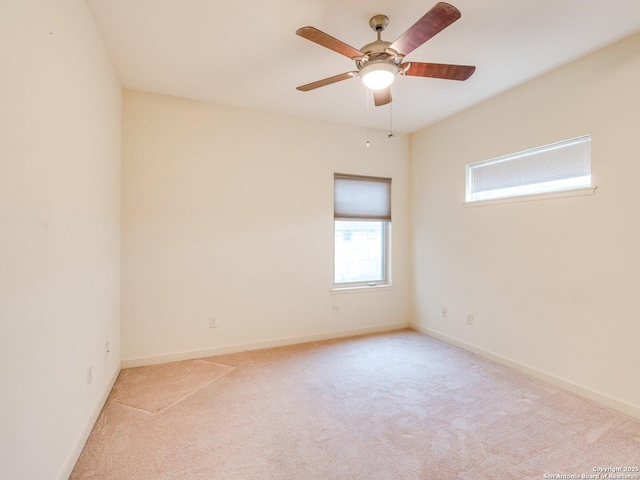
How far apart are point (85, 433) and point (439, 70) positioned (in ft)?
10.8

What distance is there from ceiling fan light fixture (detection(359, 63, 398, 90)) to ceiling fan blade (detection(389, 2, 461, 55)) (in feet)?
0.39

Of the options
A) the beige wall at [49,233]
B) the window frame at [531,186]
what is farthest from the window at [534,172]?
the beige wall at [49,233]

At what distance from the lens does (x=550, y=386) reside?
2754 mm

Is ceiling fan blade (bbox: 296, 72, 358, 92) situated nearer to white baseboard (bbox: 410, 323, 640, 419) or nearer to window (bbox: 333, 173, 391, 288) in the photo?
window (bbox: 333, 173, 391, 288)

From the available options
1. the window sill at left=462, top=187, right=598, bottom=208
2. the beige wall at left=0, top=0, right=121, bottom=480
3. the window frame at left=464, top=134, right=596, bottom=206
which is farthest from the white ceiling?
the window sill at left=462, top=187, right=598, bottom=208

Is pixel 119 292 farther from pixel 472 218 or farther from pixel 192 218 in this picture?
pixel 472 218

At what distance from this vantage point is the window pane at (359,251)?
421cm

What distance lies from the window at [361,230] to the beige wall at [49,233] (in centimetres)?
260

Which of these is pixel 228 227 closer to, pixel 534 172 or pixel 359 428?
pixel 359 428

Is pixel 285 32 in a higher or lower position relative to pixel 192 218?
higher

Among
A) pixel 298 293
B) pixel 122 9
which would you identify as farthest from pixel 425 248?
pixel 122 9

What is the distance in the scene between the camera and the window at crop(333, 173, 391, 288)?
164 inches

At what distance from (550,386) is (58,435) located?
139 inches

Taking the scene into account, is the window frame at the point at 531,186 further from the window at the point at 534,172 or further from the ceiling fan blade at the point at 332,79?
the ceiling fan blade at the point at 332,79
